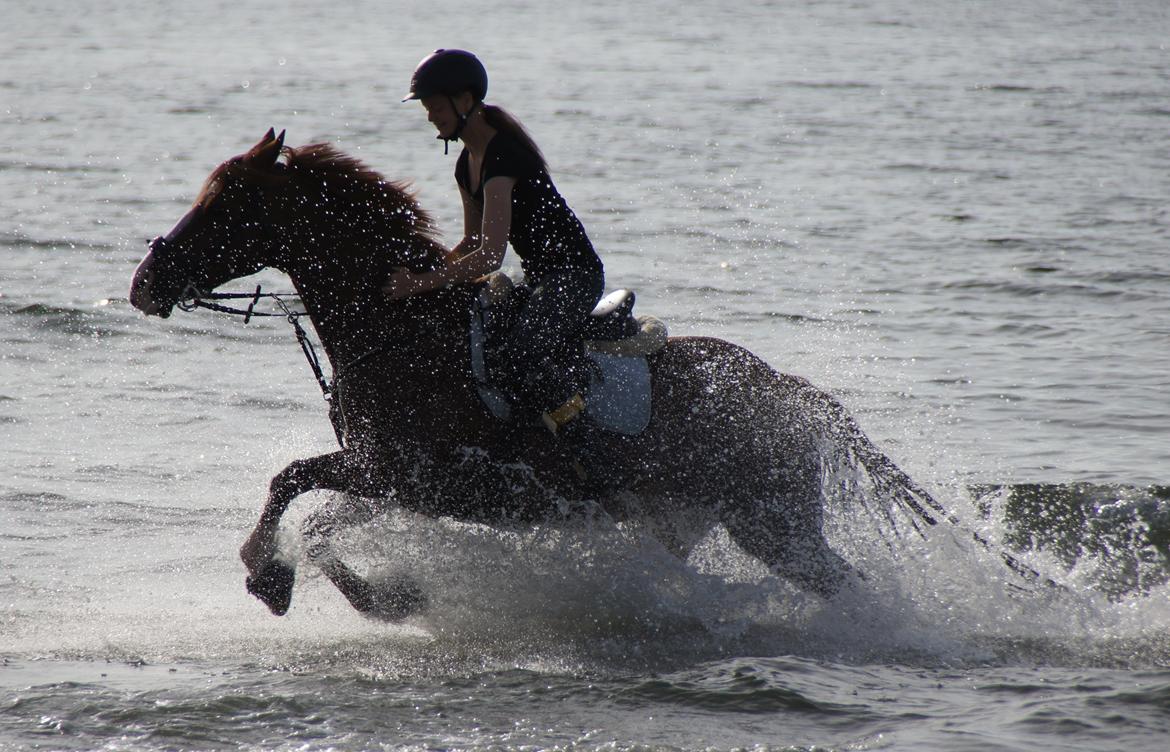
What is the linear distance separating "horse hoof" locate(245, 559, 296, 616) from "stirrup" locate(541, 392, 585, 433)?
1.39m

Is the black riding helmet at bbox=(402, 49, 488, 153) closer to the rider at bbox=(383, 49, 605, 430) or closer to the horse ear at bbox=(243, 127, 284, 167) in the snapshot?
the rider at bbox=(383, 49, 605, 430)

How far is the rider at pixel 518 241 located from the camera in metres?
6.47

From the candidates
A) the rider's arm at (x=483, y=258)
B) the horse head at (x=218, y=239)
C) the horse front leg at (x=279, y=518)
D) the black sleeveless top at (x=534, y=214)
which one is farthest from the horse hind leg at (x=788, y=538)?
the horse head at (x=218, y=239)

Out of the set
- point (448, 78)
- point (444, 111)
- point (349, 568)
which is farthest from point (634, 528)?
point (448, 78)

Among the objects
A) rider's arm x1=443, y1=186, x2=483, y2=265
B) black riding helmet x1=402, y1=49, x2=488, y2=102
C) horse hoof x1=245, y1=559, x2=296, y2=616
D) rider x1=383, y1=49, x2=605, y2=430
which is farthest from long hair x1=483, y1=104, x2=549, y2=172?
horse hoof x1=245, y1=559, x2=296, y2=616

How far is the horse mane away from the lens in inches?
265

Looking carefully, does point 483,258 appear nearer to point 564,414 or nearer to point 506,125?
point 506,125

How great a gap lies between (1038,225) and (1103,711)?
14.7m

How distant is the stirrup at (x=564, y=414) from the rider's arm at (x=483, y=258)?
705 millimetres

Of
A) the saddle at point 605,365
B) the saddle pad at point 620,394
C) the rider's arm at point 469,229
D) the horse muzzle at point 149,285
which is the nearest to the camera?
the horse muzzle at point 149,285

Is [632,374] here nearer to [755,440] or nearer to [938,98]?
[755,440]

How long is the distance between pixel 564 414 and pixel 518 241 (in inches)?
32.3

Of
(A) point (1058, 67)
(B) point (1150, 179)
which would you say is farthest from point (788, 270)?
(A) point (1058, 67)

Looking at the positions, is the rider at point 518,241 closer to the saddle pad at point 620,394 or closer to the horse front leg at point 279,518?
the saddle pad at point 620,394
